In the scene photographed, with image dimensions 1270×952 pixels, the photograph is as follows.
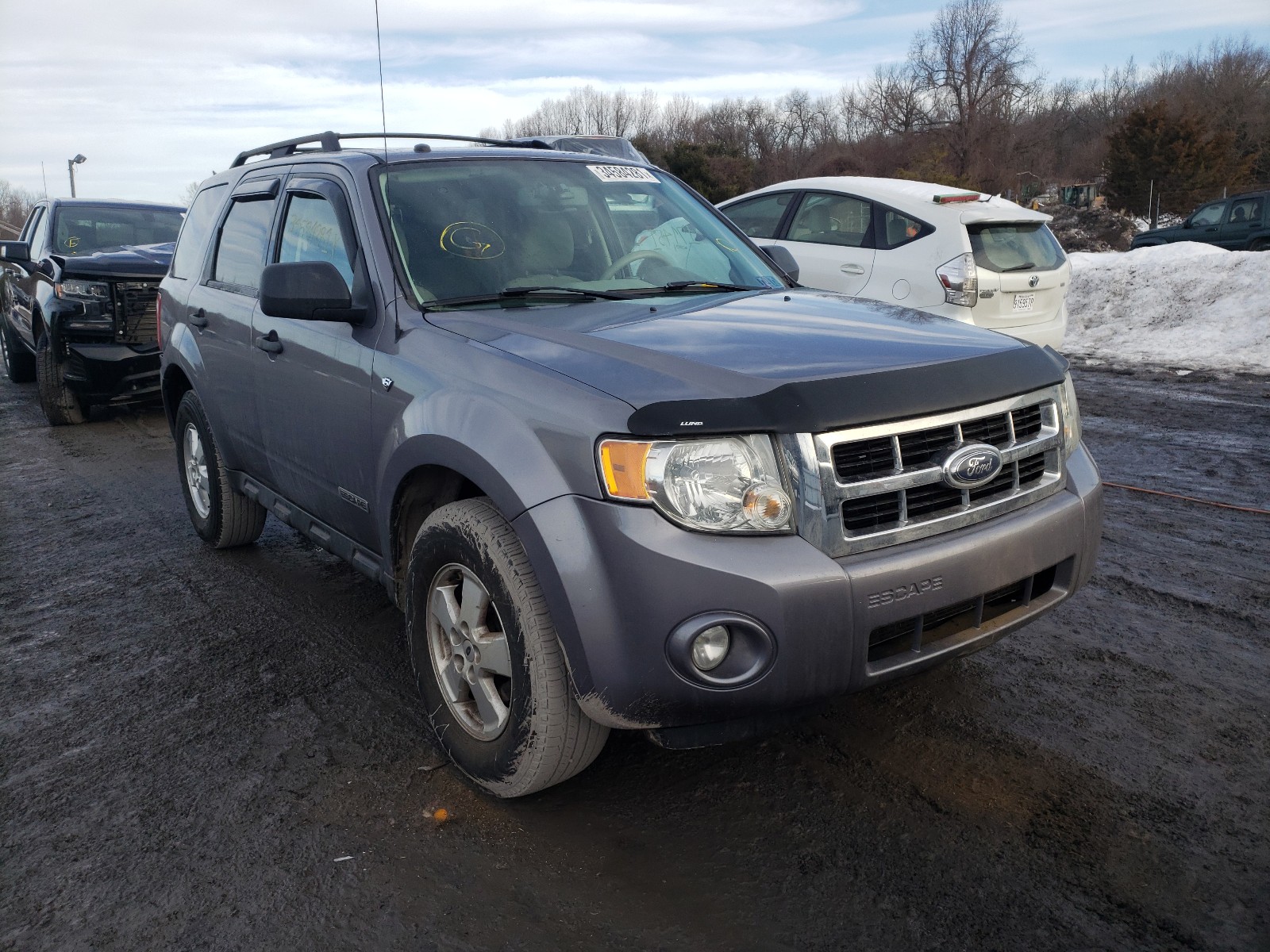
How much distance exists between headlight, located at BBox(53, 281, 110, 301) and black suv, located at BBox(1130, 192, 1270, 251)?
778 inches

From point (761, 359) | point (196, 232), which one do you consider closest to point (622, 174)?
point (761, 359)

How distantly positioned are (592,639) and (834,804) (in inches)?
36.7

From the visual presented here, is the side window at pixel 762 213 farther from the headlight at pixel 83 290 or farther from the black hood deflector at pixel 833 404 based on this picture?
the black hood deflector at pixel 833 404

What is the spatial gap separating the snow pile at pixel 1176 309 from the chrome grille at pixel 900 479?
9.59 meters

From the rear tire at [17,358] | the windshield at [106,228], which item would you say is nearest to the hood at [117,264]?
the windshield at [106,228]

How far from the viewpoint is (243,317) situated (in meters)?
4.29

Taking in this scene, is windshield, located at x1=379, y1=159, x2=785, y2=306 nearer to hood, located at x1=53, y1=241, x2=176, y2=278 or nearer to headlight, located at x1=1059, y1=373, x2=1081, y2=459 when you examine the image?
headlight, located at x1=1059, y1=373, x2=1081, y2=459

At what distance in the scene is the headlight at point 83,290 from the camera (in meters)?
8.77

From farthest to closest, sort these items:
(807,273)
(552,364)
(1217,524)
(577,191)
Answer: (807,273)
(1217,524)
(577,191)
(552,364)

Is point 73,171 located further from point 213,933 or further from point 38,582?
point 213,933

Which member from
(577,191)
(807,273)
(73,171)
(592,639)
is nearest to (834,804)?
(592,639)

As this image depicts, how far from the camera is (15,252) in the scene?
994cm

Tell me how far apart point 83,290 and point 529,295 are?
23.1ft

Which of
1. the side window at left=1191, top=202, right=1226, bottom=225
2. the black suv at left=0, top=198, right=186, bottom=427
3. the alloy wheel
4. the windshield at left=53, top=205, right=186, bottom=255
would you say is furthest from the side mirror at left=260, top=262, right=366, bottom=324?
the side window at left=1191, top=202, right=1226, bottom=225
